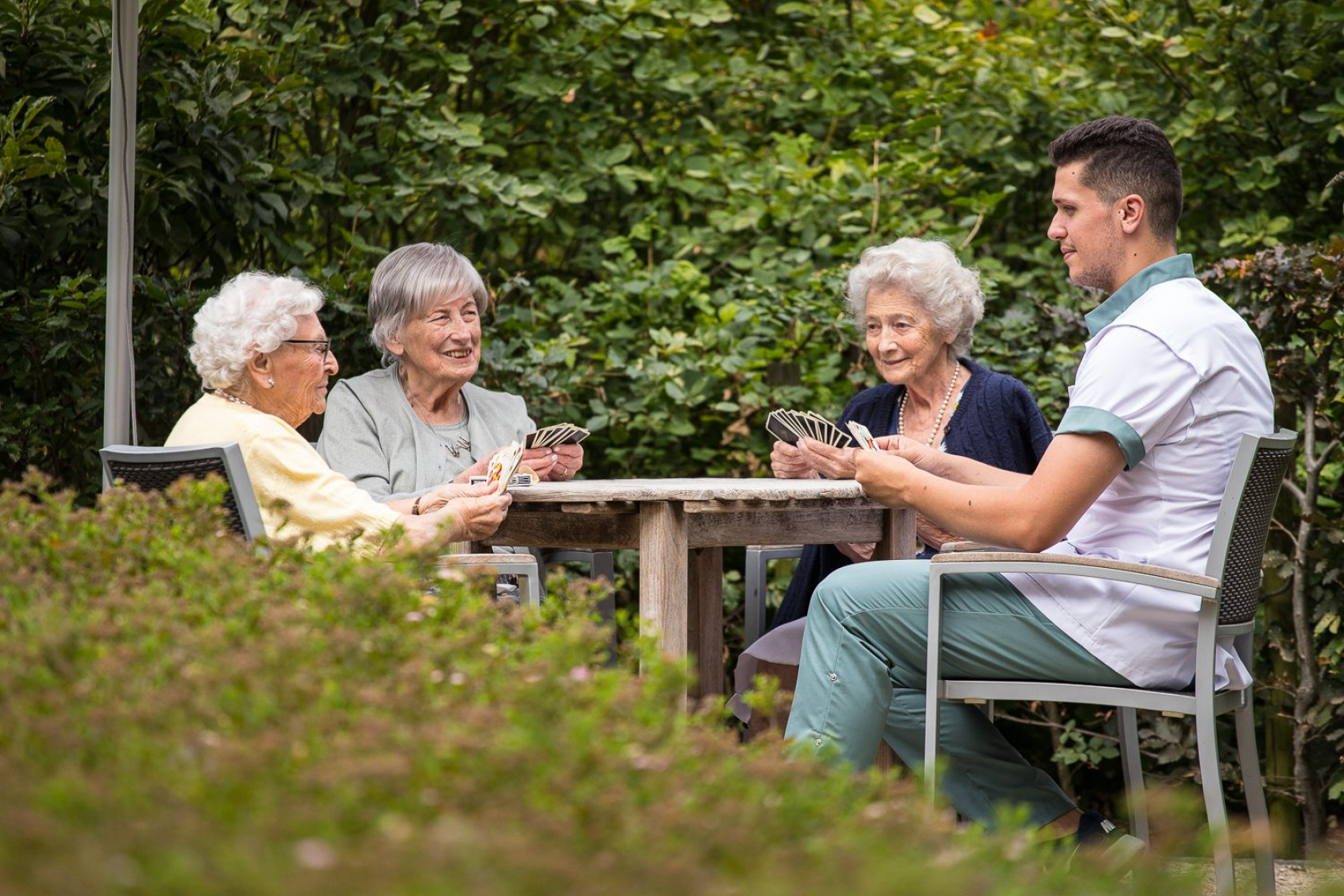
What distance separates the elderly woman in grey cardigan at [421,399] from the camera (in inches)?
149

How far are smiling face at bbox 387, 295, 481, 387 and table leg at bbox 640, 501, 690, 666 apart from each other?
0.97m

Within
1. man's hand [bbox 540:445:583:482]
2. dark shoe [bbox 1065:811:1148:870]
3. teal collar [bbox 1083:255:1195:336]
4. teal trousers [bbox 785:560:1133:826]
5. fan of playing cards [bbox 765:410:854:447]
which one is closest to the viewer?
teal trousers [bbox 785:560:1133:826]

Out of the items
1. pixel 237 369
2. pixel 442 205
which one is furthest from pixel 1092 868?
pixel 442 205

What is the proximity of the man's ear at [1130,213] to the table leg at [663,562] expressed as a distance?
1.18m

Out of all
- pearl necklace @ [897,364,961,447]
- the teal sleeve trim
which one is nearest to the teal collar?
the teal sleeve trim

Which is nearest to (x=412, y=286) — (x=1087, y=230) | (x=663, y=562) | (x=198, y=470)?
(x=663, y=562)

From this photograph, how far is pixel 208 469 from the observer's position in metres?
2.62

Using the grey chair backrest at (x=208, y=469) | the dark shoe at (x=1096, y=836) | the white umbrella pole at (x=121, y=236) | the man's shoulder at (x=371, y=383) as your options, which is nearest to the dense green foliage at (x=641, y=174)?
the man's shoulder at (x=371, y=383)

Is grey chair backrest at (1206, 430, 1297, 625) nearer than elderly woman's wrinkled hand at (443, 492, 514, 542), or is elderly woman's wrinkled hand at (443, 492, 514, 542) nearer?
grey chair backrest at (1206, 430, 1297, 625)

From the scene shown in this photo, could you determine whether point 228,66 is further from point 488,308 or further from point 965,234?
point 965,234

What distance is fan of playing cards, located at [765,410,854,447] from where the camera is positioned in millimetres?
3484

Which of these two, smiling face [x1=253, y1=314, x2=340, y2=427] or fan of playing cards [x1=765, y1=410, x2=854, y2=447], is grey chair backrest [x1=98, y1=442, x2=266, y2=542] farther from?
fan of playing cards [x1=765, y1=410, x2=854, y2=447]

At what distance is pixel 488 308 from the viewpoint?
500cm

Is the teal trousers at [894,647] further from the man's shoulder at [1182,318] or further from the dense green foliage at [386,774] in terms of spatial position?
the dense green foliage at [386,774]
